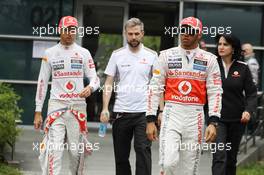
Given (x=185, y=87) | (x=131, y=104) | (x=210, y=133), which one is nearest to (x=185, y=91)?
(x=185, y=87)

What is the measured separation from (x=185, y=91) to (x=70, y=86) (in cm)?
161

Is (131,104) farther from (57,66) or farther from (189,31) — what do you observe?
(189,31)

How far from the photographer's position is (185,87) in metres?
7.59

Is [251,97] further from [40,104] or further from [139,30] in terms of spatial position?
[40,104]

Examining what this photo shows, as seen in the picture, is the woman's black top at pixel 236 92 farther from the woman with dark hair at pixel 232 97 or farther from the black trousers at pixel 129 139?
the black trousers at pixel 129 139

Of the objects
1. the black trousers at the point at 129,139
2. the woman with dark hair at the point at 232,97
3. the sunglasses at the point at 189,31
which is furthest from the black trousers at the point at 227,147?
the sunglasses at the point at 189,31

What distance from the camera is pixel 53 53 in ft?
28.5

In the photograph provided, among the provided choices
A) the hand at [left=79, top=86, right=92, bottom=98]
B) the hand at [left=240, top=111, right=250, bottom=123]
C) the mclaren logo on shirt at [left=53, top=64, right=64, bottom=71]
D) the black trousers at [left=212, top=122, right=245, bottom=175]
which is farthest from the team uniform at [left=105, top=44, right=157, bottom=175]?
the hand at [left=240, top=111, right=250, bottom=123]

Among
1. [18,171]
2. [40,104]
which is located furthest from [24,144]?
[40,104]

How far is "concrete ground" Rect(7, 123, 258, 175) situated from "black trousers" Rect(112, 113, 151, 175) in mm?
2099

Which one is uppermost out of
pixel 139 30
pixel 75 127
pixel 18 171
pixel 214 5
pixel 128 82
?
pixel 214 5

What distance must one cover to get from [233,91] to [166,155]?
2.06 m

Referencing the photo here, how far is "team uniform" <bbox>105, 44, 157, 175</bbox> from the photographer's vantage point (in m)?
8.70

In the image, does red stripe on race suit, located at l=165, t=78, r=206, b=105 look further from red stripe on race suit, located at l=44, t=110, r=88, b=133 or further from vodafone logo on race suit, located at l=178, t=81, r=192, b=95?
red stripe on race suit, located at l=44, t=110, r=88, b=133
